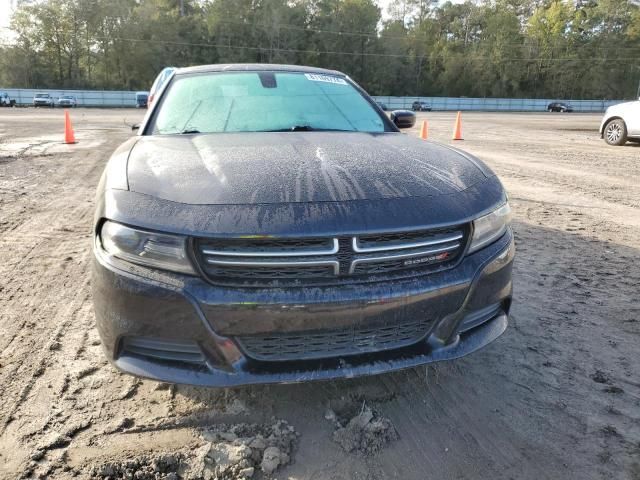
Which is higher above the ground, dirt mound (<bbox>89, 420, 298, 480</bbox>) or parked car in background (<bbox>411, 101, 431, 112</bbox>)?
dirt mound (<bbox>89, 420, 298, 480</bbox>)

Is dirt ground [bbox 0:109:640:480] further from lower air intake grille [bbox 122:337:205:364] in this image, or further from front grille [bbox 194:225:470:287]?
front grille [bbox 194:225:470:287]

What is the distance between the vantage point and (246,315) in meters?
1.69

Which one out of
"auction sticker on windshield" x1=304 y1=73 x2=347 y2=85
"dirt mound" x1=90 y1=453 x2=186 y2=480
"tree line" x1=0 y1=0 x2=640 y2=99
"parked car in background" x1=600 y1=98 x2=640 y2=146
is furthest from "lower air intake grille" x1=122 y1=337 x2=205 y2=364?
"tree line" x1=0 y1=0 x2=640 y2=99

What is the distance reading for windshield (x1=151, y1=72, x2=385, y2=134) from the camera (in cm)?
293

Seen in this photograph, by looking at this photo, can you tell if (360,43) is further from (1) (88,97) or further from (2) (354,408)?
(2) (354,408)

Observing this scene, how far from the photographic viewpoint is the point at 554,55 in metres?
77.6

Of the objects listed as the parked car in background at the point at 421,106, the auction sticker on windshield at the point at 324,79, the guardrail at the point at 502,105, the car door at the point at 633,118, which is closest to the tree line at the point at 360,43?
the guardrail at the point at 502,105

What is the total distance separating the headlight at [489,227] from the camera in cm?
201

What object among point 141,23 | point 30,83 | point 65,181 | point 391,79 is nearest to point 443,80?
point 391,79

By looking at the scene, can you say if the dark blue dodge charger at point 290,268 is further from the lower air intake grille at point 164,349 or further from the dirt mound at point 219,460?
the dirt mound at point 219,460

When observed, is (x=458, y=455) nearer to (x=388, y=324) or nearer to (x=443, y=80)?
(x=388, y=324)

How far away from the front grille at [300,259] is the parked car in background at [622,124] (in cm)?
1258

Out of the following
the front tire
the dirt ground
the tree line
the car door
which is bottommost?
the dirt ground

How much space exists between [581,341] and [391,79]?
74886 mm
